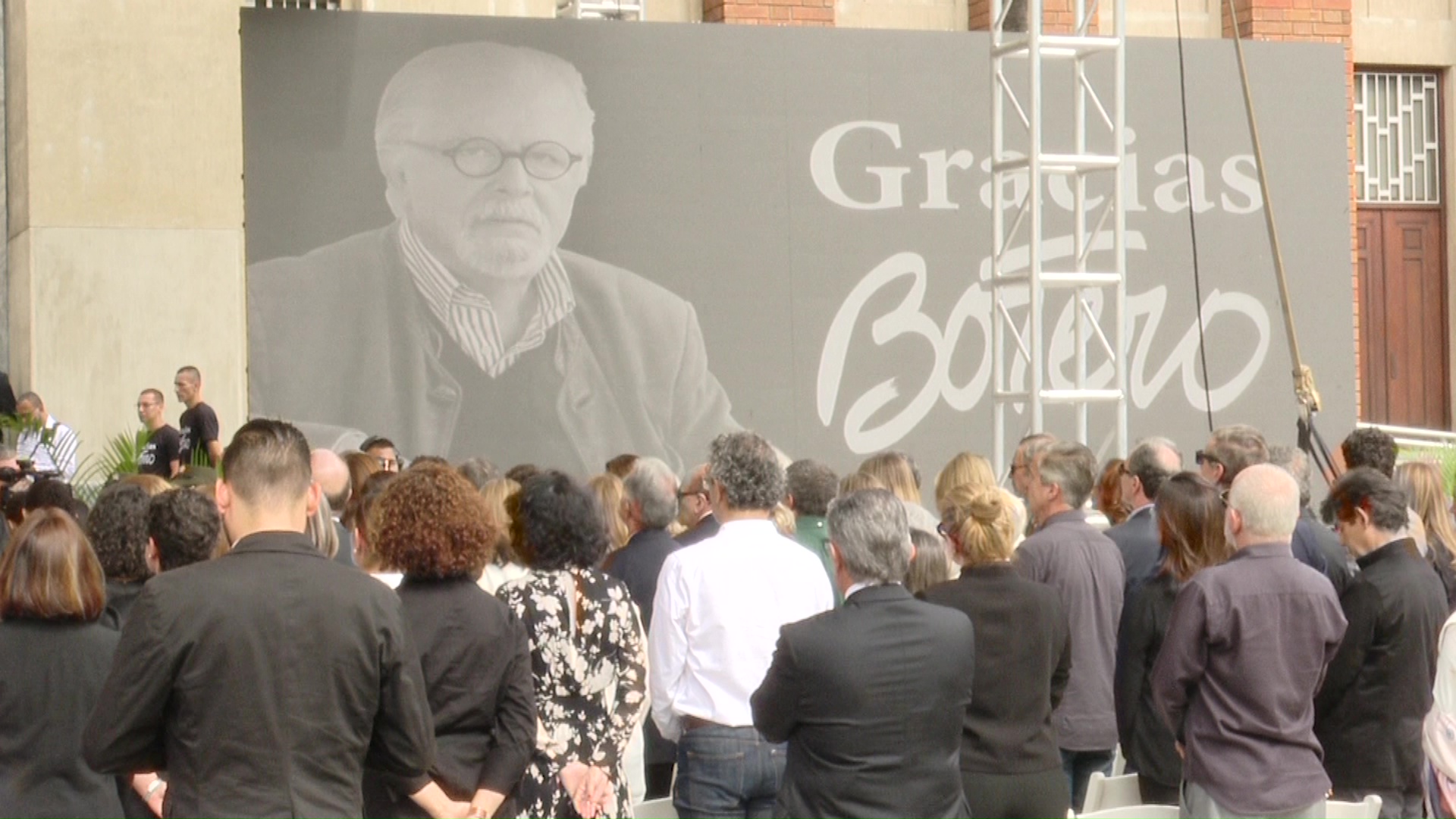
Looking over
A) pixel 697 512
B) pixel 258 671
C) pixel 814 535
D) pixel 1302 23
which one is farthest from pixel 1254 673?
pixel 1302 23

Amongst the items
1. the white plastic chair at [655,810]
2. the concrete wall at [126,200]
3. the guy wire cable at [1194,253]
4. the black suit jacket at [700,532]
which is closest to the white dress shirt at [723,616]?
the white plastic chair at [655,810]

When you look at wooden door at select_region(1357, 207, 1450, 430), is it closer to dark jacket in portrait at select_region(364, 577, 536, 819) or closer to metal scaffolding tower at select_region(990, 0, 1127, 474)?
metal scaffolding tower at select_region(990, 0, 1127, 474)

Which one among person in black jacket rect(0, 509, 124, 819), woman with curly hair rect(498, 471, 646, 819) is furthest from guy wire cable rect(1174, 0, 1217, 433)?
person in black jacket rect(0, 509, 124, 819)

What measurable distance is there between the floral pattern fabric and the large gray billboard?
7.94 m

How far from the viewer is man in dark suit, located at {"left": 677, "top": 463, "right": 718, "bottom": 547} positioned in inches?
249

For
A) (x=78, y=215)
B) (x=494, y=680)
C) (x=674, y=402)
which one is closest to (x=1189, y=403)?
(x=674, y=402)

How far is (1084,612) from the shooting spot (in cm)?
612

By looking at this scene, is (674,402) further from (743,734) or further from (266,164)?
(743,734)

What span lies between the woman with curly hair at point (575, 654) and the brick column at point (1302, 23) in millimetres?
11820

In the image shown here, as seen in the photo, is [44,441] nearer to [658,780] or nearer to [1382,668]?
[658,780]

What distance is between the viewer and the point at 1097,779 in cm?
562

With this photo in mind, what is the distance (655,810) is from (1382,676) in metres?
2.20

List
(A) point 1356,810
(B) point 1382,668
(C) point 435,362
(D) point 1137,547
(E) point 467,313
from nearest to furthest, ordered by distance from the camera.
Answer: (A) point 1356,810, (B) point 1382,668, (D) point 1137,547, (C) point 435,362, (E) point 467,313

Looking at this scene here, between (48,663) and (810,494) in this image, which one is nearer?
(48,663)
